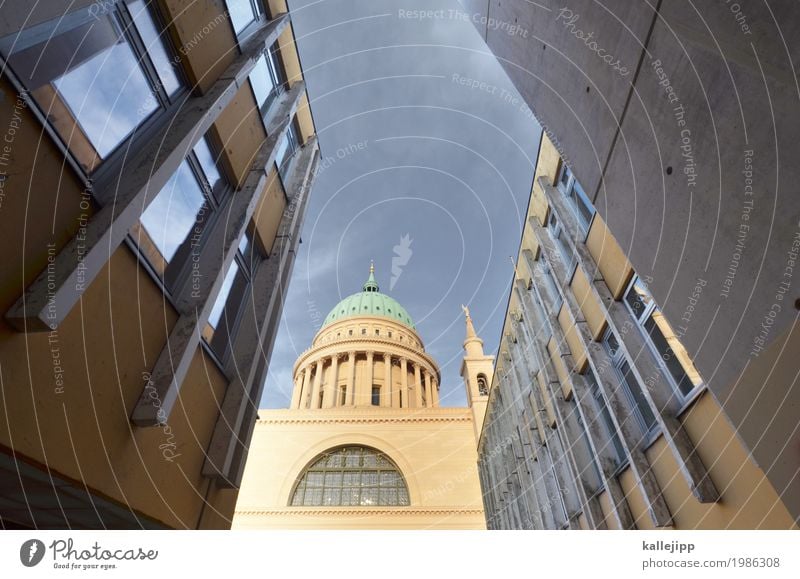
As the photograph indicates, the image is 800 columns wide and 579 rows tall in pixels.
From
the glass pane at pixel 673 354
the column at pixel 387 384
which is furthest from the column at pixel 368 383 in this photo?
the glass pane at pixel 673 354

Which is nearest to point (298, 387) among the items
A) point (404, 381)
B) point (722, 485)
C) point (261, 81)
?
point (404, 381)

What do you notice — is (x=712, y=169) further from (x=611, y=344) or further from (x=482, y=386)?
(x=482, y=386)

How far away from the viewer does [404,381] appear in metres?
43.9

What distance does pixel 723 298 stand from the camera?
3311 millimetres

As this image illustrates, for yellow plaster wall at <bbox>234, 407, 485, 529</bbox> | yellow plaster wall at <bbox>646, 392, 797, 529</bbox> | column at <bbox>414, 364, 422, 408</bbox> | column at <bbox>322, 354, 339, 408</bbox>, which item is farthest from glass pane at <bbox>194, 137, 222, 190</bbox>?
column at <bbox>414, 364, 422, 408</bbox>

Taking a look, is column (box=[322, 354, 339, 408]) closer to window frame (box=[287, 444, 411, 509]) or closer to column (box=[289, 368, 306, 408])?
column (box=[289, 368, 306, 408])

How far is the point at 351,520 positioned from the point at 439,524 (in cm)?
663

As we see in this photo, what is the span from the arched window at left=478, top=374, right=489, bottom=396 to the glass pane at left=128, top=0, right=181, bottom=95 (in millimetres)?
35558

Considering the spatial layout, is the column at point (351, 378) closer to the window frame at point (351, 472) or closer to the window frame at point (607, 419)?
the window frame at point (351, 472)

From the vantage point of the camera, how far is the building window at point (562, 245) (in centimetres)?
1137

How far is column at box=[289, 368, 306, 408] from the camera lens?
4484 centimetres
